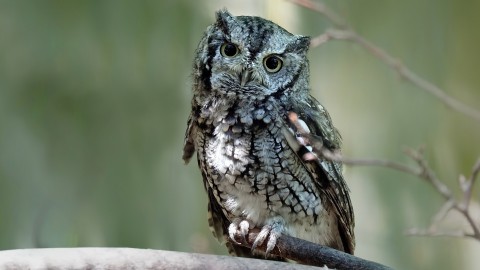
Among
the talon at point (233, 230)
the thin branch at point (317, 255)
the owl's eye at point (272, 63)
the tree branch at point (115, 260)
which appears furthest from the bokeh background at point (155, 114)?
the tree branch at point (115, 260)

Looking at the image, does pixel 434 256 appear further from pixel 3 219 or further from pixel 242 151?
pixel 3 219

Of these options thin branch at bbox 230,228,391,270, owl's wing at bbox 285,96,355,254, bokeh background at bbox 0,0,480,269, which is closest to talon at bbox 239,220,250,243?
thin branch at bbox 230,228,391,270

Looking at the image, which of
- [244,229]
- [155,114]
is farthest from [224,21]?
[155,114]

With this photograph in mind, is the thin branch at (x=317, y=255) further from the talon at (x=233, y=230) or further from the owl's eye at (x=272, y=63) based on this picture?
the owl's eye at (x=272, y=63)

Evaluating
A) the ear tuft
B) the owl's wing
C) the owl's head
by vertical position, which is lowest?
the owl's wing

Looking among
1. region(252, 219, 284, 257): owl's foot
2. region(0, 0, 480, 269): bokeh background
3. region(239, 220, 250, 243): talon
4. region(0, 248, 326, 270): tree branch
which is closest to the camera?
region(0, 248, 326, 270): tree branch

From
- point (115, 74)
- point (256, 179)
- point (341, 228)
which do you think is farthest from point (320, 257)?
point (115, 74)

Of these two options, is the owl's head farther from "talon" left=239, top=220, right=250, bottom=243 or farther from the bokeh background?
the bokeh background
